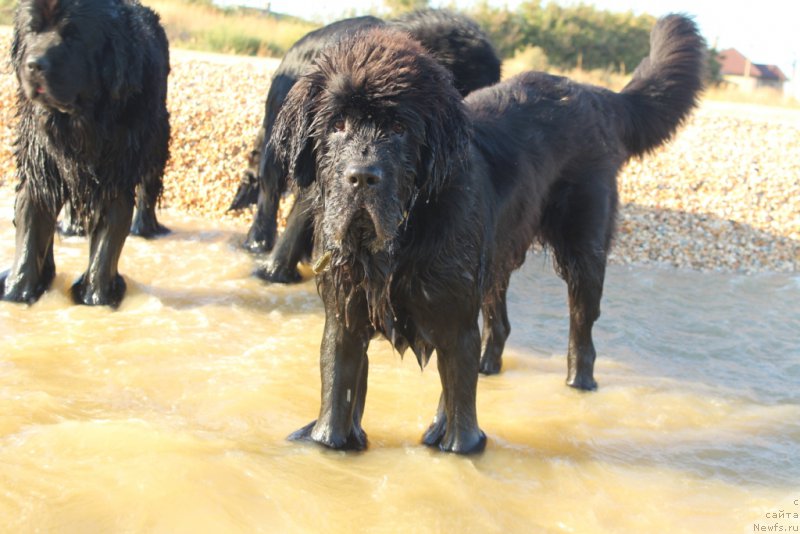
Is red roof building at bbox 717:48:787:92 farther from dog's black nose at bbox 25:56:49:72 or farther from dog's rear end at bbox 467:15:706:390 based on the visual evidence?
dog's black nose at bbox 25:56:49:72

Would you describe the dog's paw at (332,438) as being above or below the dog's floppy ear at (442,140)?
below

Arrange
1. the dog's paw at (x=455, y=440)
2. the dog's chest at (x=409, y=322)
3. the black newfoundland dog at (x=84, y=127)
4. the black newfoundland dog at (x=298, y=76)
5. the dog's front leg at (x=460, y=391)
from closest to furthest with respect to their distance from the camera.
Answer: the dog's chest at (x=409, y=322), the dog's front leg at (x=460, y=391), the dog's paw at (x=455, y=440), the black newfoundland dog at (x=84, y=127), the black newfoundland dog at (x=298, y=76)

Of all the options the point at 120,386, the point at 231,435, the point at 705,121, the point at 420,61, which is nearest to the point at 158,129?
the point at 120,386

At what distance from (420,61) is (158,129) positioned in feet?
10.9

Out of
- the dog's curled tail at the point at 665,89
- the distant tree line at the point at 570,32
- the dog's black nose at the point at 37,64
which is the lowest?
the dog's black nose at the point at 37,64

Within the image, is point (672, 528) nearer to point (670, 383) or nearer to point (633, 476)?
point (633, 476)

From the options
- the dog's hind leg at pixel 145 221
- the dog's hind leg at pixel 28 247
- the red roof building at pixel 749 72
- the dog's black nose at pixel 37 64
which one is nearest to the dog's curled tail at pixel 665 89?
the dog's black nose at pixel 37 64

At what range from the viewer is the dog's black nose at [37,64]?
5082 millimetres

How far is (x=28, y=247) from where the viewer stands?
5.84m

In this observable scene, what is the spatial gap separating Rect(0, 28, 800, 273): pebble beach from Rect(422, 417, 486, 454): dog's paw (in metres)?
4.71

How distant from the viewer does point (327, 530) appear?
3279mm

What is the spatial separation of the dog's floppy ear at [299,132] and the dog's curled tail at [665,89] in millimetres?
2727

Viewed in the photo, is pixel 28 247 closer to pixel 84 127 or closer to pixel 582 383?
pixel 84 127

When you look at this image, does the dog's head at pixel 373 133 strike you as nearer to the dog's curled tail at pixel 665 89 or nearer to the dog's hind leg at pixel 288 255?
the dog's curled tail at pixel 665 89
